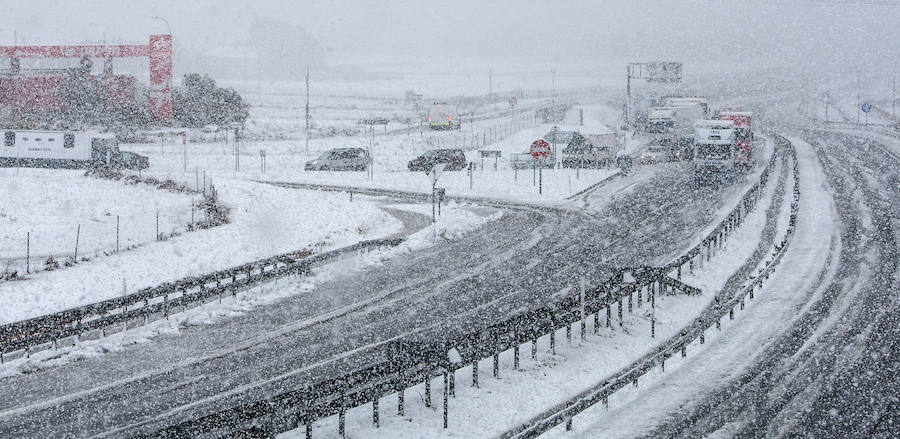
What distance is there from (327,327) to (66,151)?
115 ft

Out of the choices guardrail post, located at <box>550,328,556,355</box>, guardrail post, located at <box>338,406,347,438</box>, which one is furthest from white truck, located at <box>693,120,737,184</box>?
guardrail post, located at <box>338,406,347,438</box>

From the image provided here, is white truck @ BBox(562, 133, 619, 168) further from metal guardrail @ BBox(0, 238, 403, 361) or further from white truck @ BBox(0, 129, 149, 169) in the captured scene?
metal guardrail @ BBox(0, 238, 403, 361)

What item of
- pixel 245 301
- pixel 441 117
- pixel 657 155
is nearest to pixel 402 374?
pixel 245 301

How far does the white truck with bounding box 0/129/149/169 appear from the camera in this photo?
45250mm

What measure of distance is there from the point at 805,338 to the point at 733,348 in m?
1.63

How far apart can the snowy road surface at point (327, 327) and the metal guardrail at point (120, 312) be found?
0.77 meters

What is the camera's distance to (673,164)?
50812mm

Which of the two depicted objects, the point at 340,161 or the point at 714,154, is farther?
the point at 340,161

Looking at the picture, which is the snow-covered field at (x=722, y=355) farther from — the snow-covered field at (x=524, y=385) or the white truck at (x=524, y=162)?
the white truck at (x=524, y=162)

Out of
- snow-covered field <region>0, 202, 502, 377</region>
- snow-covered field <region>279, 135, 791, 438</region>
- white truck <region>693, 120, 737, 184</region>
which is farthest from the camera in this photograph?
white truck <region>693, 120, 737, 184</region>

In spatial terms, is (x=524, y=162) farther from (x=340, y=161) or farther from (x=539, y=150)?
(x=539, y=150)

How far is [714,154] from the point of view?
40.9 m

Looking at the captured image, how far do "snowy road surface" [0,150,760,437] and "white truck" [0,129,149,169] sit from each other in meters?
25.6

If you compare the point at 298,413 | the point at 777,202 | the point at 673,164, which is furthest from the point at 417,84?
the point at 298,413
